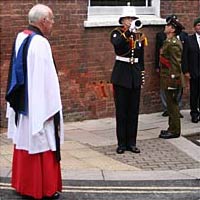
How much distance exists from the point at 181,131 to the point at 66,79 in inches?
86.1

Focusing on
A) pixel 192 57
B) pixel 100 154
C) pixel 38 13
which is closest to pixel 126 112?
pixel 100 154

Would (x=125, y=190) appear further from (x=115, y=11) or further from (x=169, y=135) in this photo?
(x=115, y=11)

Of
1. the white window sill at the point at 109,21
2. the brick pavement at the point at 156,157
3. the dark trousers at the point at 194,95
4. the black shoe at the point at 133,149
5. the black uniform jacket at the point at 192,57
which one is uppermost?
the white window sill at the point at 109,21

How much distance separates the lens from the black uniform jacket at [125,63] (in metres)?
8.12

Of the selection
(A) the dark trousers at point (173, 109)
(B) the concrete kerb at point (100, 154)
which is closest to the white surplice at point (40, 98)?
(B) the concrete kerb at point (100, 154)

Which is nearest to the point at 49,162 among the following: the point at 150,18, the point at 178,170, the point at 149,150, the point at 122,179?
the point at 122,179

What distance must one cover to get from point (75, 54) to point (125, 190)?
4.21m

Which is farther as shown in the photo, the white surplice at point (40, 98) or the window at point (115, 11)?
the window at point (115, 11)

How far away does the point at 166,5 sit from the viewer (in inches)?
461

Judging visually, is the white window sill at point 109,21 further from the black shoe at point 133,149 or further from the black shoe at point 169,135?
the black shoe at point 133,149

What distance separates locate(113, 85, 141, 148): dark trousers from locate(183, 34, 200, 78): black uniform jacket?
8.60 ft

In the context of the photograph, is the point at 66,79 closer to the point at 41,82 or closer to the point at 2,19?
the point at 2,19

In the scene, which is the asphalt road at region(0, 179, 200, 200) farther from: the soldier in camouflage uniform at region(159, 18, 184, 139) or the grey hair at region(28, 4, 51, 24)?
the soldier in camouflage uniform at region(159, 18, 184, 139)

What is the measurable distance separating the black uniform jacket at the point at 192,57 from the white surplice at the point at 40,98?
16.6 feet
